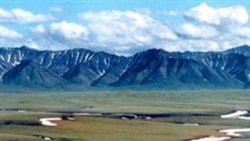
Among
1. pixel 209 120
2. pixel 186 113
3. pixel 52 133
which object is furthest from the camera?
pixel 186 113

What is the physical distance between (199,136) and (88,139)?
1534 cm

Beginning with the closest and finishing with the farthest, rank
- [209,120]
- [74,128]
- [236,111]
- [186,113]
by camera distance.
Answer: [74,128]
[209,120]
[186,113]
[236,111]

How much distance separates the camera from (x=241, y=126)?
11719 cm

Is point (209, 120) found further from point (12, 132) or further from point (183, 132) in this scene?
point (12, 132)

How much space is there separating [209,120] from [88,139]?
41.9 meters

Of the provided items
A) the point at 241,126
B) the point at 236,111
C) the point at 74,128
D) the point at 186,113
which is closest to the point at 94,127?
the point at 74,128

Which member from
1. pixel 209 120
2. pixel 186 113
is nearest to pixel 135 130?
pixel 209 120

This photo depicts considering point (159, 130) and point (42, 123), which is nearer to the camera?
point (159, 130)

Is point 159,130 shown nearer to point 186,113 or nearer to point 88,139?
point 88,139

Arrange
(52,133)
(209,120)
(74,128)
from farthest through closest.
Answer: (209,120) → (74,128) → (52,133)

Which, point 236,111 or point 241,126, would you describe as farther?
point 236,111

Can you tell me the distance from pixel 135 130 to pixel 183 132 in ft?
21.5

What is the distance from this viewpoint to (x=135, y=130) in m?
106

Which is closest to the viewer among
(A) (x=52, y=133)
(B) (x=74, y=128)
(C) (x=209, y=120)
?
(A) (x=52, y=133)
